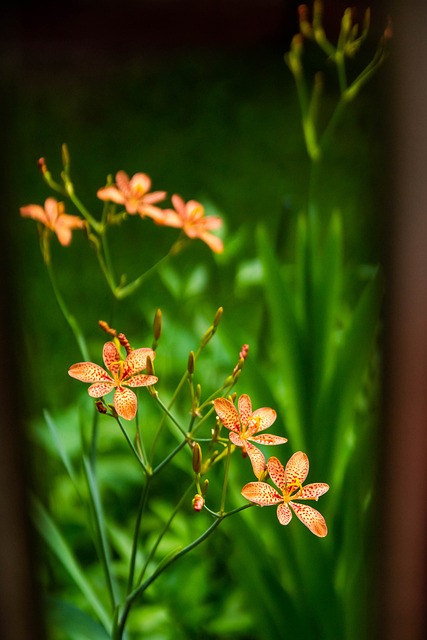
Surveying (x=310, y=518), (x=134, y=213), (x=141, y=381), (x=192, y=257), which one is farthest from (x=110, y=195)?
(x=192, y=257)

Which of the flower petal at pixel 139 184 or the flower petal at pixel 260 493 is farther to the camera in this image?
the flower petal at pixel 139 184

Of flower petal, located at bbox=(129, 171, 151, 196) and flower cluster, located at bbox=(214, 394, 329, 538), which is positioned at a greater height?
flower petal, located at bbox=(129, 171, 151, 196)

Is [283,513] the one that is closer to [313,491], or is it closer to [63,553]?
[313,491]

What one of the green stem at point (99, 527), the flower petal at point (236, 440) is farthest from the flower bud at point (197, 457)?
the green stem at point (99, 527)

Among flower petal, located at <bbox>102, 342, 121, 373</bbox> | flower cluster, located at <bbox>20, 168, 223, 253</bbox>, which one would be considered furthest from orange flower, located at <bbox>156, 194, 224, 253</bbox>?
flower petal, located at <bbox>102, 342, 121, 373</bbox>

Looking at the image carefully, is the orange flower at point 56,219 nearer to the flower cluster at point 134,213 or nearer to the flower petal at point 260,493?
the flower cluster at point 134,213

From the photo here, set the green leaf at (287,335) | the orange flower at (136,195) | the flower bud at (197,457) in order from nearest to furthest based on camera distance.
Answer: the flower bud at (197,457)
the orange flower at (136,195)
the green leaf at (287,335)

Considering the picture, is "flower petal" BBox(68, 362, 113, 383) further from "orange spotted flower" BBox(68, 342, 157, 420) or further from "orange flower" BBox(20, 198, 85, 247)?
"orange flower" BBox(20, 198, 85, 247)
